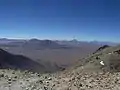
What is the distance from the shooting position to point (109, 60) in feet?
115

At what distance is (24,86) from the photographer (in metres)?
14.6

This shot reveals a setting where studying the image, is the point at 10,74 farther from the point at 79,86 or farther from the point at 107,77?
the point at 107,77

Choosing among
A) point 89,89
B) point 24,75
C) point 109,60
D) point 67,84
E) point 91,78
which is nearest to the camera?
point 89,89

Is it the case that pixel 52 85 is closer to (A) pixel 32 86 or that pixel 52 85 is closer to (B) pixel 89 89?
(A) pixel 32 86

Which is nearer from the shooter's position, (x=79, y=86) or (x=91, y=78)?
(x=79, y=86)

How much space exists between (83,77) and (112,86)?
247cm

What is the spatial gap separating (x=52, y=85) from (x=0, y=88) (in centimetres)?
298

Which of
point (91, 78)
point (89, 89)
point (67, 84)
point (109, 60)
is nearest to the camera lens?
point (89, 89)

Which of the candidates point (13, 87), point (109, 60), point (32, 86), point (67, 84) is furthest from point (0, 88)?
point (109, 60)

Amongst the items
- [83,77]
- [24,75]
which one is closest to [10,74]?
[24,75]

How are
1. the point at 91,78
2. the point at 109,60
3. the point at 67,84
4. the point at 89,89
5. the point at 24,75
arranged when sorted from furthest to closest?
the point at 109,60 → the point at 24,75 → the point at 91,78 → the point at 67,84 → the point at 89,89

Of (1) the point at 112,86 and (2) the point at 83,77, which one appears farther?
(2) the point at 83,77

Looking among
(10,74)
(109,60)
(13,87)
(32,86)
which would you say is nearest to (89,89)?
(32,86)

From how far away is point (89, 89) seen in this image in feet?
45.9
